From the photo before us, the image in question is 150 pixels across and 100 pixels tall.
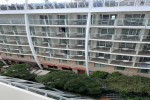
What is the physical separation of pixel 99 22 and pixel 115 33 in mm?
2704

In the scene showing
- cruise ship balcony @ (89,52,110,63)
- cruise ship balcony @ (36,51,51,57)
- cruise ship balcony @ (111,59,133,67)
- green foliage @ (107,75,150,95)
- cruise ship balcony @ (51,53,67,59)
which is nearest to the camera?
green foliage @ (107,75,150,95)

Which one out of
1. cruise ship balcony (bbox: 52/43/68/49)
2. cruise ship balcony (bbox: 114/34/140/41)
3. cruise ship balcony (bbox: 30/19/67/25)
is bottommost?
cruise ship balcony (bbox: 52/43/68/49)

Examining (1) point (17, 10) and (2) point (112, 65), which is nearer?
(2) point (112, 65)

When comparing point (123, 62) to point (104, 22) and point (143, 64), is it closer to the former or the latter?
point (143, 64)

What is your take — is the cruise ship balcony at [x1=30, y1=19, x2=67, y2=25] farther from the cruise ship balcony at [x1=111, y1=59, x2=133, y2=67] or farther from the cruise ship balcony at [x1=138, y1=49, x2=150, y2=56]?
the cruise ship balcony at [x1=138, y1=49, x2=150, y2=56]

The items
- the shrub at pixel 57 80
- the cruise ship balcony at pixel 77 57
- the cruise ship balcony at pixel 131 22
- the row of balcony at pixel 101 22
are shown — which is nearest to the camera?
the cruise ship balcony at pixel 131 22

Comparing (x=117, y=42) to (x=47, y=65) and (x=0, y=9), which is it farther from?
(x=0, y=9)

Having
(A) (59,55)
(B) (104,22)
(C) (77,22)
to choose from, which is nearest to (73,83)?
(B) (104,22)

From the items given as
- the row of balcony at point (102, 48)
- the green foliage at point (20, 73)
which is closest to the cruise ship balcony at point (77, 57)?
the row of balcony at point (102, 48)

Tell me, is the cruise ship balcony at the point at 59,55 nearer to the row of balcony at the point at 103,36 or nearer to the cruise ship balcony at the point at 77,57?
the cruise ship balcony at the point at 77,57

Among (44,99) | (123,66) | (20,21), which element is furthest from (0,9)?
(44,99)

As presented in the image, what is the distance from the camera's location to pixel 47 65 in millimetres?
37250

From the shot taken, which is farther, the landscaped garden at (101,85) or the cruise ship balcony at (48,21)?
the cruise ship balcony at (48,21)

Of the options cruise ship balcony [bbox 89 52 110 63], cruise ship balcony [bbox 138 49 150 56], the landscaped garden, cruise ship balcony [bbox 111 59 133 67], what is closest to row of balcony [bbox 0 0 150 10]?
cruise ship balcony [bbox 138 49 150 56]
